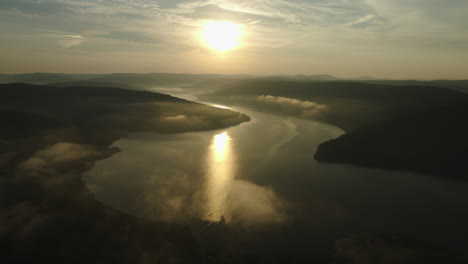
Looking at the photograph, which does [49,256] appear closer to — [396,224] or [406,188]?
[396,224]

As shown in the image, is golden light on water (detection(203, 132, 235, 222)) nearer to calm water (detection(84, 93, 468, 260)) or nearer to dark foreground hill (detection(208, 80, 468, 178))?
calm water (detection(84, 93, 468, 260))

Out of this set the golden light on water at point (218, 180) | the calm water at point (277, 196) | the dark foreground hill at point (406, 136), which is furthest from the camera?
the dark foreground hill at point (406, 136)

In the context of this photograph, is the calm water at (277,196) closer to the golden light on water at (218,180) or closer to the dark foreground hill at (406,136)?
the golden light on water at (218,180)

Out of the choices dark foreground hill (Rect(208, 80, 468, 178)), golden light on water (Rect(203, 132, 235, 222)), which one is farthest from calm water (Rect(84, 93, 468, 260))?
dark foreground hill (Rect(208, 80, 468, 178))

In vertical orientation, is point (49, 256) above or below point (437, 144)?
below

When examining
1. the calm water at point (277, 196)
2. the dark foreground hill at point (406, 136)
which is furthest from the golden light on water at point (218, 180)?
the dark foreground hill at point (406, 136)

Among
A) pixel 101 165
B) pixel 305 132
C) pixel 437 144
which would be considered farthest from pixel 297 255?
pixel 305 132
